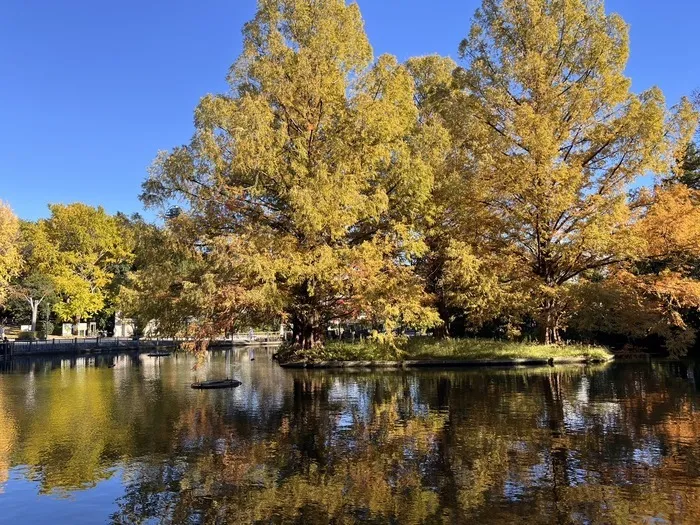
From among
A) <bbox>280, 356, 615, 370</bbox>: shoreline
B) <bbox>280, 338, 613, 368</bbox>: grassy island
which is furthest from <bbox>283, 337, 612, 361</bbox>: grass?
<bbox>280, 356, 615, 370</bbox>: shoreline

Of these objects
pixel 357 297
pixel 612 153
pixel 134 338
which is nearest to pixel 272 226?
pixel 357 297

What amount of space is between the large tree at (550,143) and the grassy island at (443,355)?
1.69m

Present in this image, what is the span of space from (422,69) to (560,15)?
10.5 meters

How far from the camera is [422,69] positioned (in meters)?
33.9

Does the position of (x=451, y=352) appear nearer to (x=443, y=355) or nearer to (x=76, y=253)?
(x=443, y=355)

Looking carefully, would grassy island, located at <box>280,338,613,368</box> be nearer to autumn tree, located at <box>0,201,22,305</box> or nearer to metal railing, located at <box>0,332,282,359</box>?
metal railing, located at <box>0,332,282,359</box>

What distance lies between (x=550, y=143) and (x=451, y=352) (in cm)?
977

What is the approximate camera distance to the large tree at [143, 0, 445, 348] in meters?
20.8

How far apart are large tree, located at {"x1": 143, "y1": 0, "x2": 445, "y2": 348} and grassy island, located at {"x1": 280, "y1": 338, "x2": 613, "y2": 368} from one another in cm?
110

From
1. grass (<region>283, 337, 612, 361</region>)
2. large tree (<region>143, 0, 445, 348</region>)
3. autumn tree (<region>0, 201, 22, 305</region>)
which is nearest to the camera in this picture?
large tree (<region>143, 0, 445, 348</region>)

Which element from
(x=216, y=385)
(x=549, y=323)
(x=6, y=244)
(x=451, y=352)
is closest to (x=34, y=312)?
(x=6, y=244)

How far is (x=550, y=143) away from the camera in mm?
22109

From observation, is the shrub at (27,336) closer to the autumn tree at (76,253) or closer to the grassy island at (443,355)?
the autumn tree at (76,253)

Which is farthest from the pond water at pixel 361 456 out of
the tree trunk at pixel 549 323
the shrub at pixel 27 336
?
the shrub at pixel 27 336
